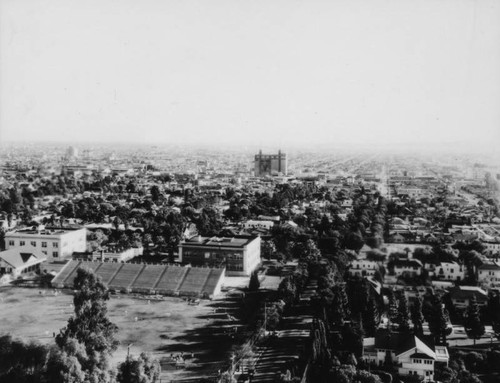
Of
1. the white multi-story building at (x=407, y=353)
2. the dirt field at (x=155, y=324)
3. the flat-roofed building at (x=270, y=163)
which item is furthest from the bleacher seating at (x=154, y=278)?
the flat-roofed building at (x=270, y=163)

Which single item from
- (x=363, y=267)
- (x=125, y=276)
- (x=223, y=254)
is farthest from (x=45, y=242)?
(x=363, y=267)

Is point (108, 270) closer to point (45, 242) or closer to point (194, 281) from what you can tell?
point (194, 281)

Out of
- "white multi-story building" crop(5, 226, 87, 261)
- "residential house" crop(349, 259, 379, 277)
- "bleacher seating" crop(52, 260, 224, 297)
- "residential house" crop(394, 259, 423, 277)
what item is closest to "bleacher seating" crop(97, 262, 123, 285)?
"bleacher seating" crop(52, 260, 224, 297)

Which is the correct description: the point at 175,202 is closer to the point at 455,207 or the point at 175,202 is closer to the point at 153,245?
the point at 153,245

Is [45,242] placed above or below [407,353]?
above

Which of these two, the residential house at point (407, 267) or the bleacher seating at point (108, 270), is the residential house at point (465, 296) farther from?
the bleacher seating at point (108, 270)
